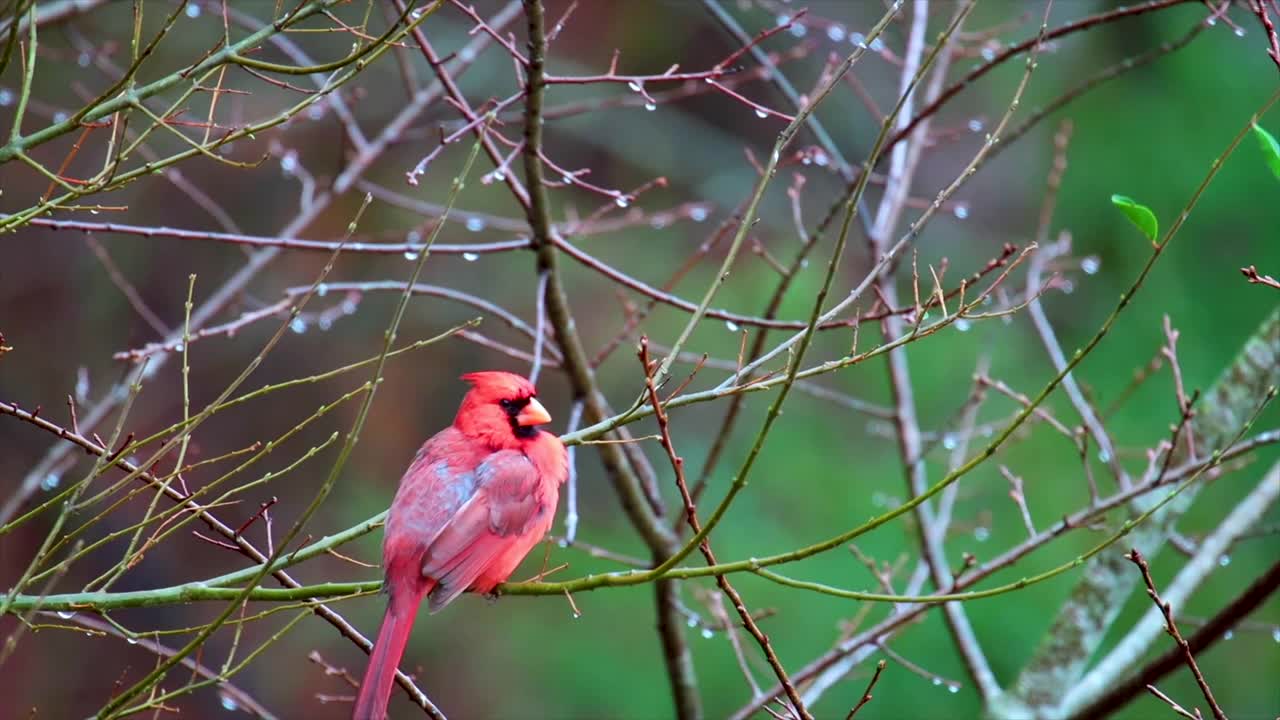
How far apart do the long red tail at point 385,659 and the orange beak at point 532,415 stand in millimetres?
530

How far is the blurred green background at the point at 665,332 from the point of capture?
5961 millimetres

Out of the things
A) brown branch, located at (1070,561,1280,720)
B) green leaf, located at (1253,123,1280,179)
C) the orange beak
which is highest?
the orange beak

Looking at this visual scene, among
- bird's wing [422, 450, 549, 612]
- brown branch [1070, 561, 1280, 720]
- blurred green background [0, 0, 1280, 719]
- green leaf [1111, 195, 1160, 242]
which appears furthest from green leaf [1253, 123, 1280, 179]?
blurred green background [0, 0, 1280, 719]

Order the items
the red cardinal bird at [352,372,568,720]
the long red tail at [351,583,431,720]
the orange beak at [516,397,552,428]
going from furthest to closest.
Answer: the orange beak at [516,397,552,428], the red cardinal bird at [352,372,568,720], the long red tail at [351,583,431,720]

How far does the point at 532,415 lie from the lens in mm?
3135

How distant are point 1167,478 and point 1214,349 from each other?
365 centimetres

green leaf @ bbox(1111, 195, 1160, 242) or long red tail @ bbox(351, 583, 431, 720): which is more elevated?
green leaf @ bbox(1111, 195, 1160, 242)

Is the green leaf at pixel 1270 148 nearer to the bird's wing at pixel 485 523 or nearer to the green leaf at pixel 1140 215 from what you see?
the green leaf at pixel 1140 215

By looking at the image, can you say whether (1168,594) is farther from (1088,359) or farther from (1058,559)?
(1088,359)

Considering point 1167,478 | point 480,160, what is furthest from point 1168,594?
point 480,160

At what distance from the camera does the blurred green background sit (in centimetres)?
596

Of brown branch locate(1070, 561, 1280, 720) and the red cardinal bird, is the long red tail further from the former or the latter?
brown branch locate(1070, 561, 1280, 720)

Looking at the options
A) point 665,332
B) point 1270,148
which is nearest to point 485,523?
point 1270,148

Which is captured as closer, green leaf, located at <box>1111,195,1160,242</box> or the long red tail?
green leaf, located at <box>1111,195,1160,242</box>
